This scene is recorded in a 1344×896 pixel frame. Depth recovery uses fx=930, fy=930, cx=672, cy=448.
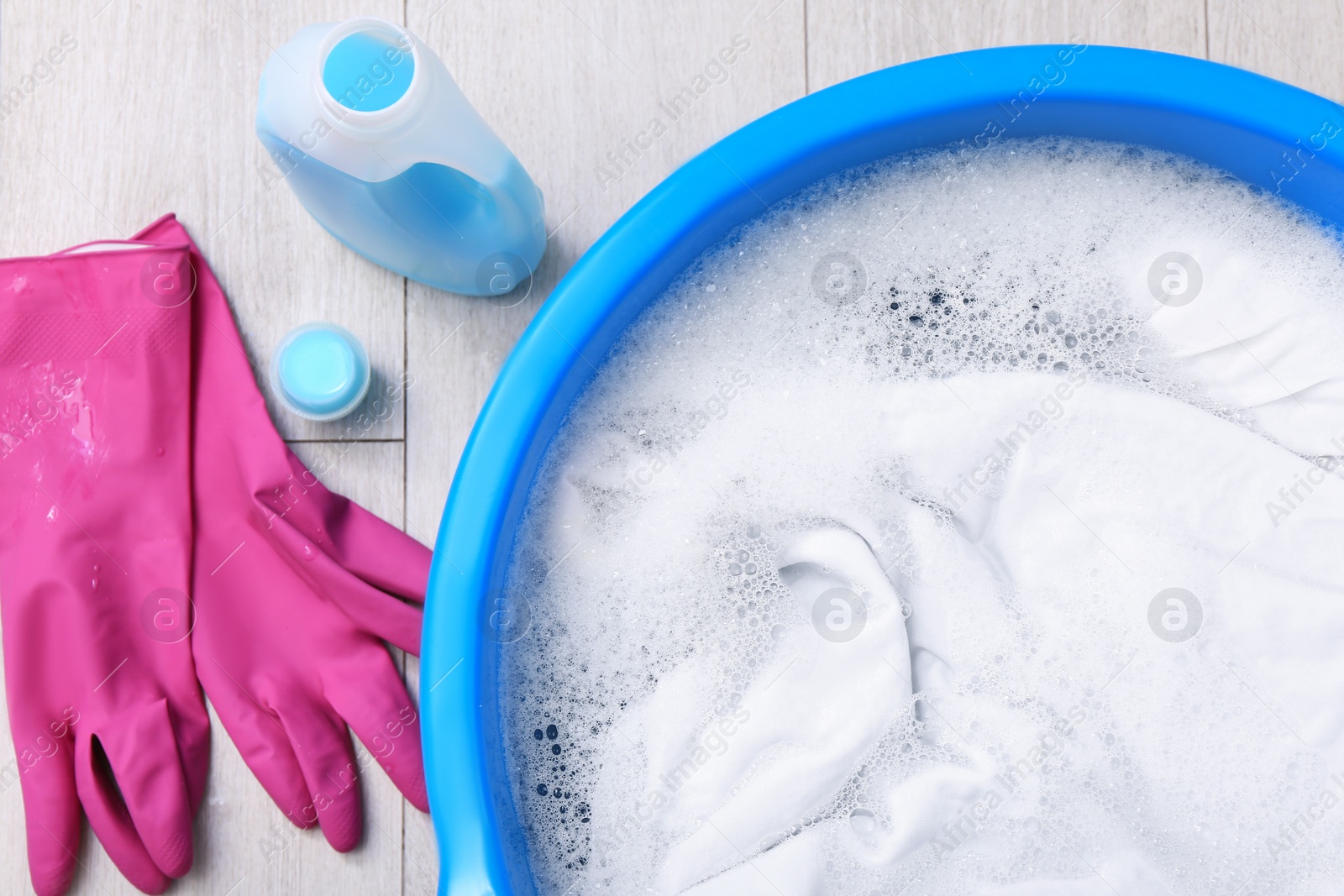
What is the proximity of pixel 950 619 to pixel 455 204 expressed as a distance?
48cm

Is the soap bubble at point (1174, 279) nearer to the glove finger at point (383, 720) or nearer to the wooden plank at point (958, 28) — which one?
the wooden plank at point (958, 28)

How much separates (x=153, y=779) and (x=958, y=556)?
67cm

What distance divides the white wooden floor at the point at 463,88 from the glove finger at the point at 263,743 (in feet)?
0.12

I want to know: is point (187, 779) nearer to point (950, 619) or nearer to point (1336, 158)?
point (950, 619)

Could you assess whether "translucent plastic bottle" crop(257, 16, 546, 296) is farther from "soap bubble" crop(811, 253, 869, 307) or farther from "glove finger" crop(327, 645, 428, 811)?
"glove finger" crop(327, 645, 428, 811)

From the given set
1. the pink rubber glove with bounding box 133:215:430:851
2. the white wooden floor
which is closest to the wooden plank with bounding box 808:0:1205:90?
the white wooden floor

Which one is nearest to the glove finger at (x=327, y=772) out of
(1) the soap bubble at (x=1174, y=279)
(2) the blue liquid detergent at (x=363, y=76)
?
(2) the blue liquid detergent at (x=363, y=76)

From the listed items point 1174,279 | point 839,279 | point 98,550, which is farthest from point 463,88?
point 1174,279

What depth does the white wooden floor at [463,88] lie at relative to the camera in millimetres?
807

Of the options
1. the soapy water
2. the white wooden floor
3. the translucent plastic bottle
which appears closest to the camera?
the translucent plastic bottle

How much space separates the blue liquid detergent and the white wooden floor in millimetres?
240

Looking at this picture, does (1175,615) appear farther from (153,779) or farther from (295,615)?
(153,779)

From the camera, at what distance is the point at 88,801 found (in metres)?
0.76

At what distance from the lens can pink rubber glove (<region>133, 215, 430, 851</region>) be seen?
0.76 metres
